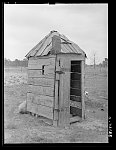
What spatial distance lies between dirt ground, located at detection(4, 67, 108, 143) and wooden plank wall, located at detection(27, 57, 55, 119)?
0.05 m

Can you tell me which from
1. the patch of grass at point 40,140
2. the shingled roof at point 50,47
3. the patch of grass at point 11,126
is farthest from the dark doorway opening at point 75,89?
the patch of grass at point 11,126

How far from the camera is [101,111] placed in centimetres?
122

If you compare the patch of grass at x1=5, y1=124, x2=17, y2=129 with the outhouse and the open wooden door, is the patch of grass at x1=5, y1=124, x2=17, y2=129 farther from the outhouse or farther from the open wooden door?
the open wooden door

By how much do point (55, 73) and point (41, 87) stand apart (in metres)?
0.14

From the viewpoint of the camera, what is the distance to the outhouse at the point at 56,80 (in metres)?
1.31

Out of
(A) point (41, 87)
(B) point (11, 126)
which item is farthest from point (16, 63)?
(B) point (11, 126)

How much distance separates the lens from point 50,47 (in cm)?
137

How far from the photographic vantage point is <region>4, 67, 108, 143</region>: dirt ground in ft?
3.77

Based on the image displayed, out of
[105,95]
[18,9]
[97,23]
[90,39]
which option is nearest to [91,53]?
[90,39]

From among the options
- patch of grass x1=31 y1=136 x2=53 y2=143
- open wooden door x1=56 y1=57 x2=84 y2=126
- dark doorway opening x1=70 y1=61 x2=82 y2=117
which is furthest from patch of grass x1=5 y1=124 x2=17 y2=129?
dark doorway opening x1=70 y1=61 x2=82 y2=117

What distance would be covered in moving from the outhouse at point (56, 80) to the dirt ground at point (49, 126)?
0.07m

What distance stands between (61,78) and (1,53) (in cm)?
49

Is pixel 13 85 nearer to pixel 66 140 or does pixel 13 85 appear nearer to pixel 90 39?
pixel 66 140

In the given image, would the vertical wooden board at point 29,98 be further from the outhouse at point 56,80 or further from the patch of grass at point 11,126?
the patch of grass at point 11,126
